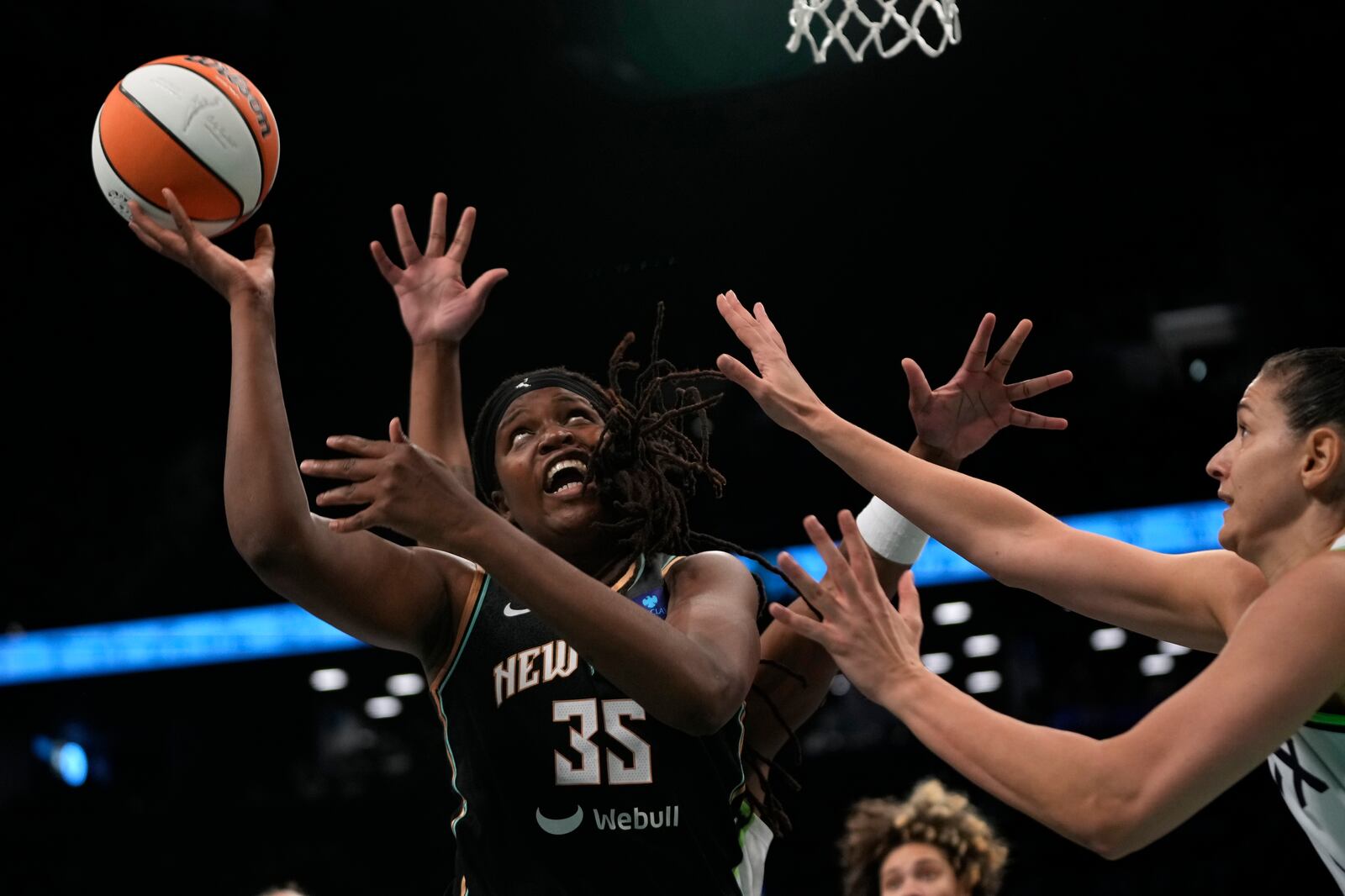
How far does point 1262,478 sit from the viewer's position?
2.19 metres

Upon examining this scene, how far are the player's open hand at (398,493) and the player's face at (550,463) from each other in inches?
25.2

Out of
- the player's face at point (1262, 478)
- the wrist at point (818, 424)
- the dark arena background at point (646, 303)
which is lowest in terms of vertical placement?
the player's face at point (1262, 478)

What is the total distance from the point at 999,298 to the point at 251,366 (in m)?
7.98

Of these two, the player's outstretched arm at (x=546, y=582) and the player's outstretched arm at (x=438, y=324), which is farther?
the player's outstretched arm at (x=438, y=324)

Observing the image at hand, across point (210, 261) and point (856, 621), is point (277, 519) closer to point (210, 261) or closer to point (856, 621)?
point (210, 261)

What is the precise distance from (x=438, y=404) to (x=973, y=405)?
1.16 m

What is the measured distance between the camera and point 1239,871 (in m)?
9.98

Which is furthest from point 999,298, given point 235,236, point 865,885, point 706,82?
point 865,885

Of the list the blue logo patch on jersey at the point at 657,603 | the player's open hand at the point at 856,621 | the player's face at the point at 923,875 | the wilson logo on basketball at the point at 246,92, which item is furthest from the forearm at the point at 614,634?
the player's face at the point at 923,875

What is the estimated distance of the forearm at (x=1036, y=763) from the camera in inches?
73.2

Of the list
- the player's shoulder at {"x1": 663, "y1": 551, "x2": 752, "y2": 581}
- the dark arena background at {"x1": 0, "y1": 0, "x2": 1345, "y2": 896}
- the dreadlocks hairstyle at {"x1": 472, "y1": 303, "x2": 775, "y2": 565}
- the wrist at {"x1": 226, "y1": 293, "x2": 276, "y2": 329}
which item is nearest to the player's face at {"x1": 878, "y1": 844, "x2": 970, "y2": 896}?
the dreadlocks hairstyle at {"x1": 472, "y1": 303, "x2": 775, "y2": 565}

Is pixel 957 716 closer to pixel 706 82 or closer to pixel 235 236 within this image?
pixel 706 82

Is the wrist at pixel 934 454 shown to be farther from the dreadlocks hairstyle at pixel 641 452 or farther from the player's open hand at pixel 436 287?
the player's open hand at pixel 436 287

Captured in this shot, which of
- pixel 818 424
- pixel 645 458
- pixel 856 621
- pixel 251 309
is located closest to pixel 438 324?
pixel 645 458
